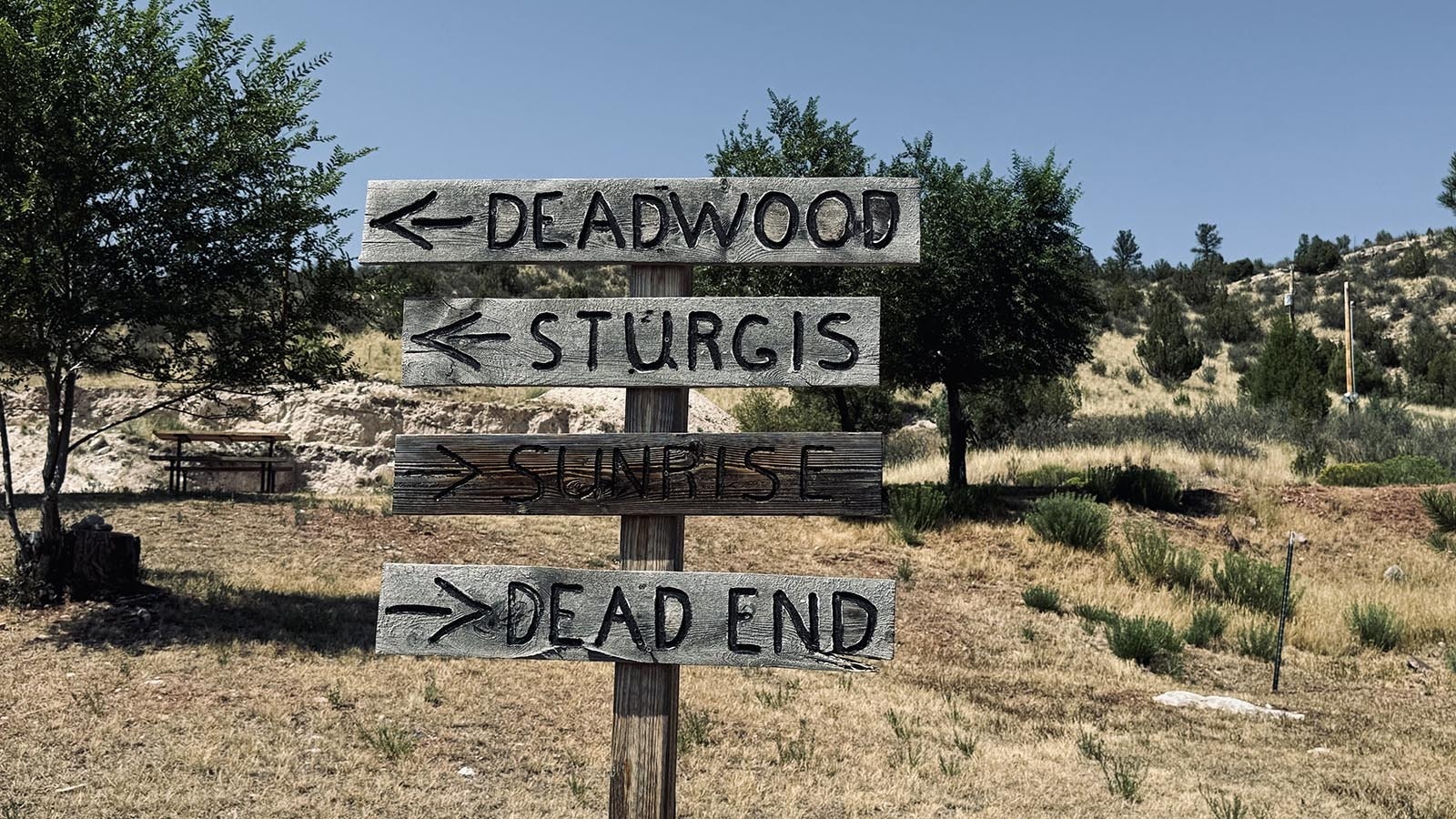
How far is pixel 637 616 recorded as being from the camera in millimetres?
4035

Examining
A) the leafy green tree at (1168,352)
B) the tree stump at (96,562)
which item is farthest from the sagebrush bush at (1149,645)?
the leafy green tree at (1168,352)

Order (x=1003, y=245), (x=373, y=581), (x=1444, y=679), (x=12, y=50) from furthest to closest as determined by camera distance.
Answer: (x=1003, y=245) < (x=373, y=581) < (x=1444, y=679) < (x=12, y=50)

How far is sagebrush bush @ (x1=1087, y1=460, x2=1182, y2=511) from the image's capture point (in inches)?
744

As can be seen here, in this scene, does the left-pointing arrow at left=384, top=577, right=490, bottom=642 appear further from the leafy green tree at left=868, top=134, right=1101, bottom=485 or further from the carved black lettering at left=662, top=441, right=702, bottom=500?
the leafy green tree at left=868, top=134, right=1101, bottom=485

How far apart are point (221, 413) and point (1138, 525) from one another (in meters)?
24.6

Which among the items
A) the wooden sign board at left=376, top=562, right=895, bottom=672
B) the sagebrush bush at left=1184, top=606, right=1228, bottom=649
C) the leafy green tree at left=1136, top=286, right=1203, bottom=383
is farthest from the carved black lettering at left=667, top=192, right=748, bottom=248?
the leafy green tree at left=1136, top=286, right=1203, bottom=383

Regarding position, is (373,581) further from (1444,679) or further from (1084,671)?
(1444,679)

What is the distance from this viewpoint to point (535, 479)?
412cm

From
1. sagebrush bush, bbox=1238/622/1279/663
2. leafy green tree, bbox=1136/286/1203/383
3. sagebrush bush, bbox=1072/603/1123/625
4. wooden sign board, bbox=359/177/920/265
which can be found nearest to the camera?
wooden sign board, bbox=359/177/920/265

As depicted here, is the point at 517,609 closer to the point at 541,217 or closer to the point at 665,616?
the point at 665,616

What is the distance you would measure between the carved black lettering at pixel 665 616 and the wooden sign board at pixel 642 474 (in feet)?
0.96

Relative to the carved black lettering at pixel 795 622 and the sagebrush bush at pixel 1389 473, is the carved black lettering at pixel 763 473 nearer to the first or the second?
the carved black lettering at pixel 795 622

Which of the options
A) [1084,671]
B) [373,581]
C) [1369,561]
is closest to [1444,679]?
[1084,671]

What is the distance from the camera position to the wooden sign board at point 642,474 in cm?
400
